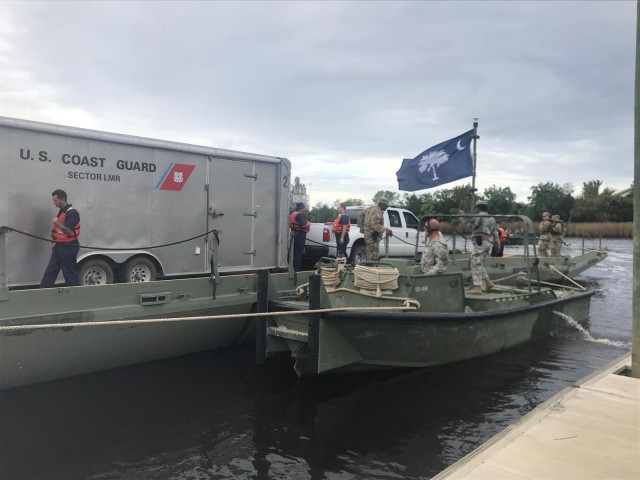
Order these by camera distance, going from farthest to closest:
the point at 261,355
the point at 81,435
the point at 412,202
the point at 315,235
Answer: the point at 412,202, the point at 315,235, the point at 261,355, the point at 81,435

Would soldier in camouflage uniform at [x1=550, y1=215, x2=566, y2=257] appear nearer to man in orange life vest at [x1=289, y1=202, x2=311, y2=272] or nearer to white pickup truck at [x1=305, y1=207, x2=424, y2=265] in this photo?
white pickup truck at [x1=305, y1=207, x2=424, y2=265]

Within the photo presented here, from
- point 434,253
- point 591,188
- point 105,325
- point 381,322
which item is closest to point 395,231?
point 434,253

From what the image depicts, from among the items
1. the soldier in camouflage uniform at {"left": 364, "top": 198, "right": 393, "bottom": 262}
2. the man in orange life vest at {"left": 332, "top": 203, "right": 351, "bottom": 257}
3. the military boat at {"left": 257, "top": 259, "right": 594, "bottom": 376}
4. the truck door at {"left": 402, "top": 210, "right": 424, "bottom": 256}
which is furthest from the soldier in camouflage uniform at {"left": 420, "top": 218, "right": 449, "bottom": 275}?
the truck door at {"left": 402, "top": 210, "right": 424, "bottom": 256}

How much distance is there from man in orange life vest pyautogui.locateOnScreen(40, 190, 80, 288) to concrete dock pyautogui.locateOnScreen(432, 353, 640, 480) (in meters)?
5.60

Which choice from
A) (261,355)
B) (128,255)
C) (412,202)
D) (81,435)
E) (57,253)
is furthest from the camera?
(412,202)

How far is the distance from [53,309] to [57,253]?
1.71 m

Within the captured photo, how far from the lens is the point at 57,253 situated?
6809 mm

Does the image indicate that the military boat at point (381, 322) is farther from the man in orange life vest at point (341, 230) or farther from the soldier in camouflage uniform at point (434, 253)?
the man in orange life vest at point (341, 230)

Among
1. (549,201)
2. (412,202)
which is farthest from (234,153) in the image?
(549,201)

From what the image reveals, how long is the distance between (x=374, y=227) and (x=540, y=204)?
68043 mm

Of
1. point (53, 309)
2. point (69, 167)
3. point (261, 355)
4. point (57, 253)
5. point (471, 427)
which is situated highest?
point (69, 167)

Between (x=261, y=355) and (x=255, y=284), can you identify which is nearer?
(x=261, y=355)

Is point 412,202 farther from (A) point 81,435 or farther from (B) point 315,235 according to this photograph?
(A) point 81,435

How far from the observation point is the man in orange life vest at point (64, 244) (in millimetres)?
6738
